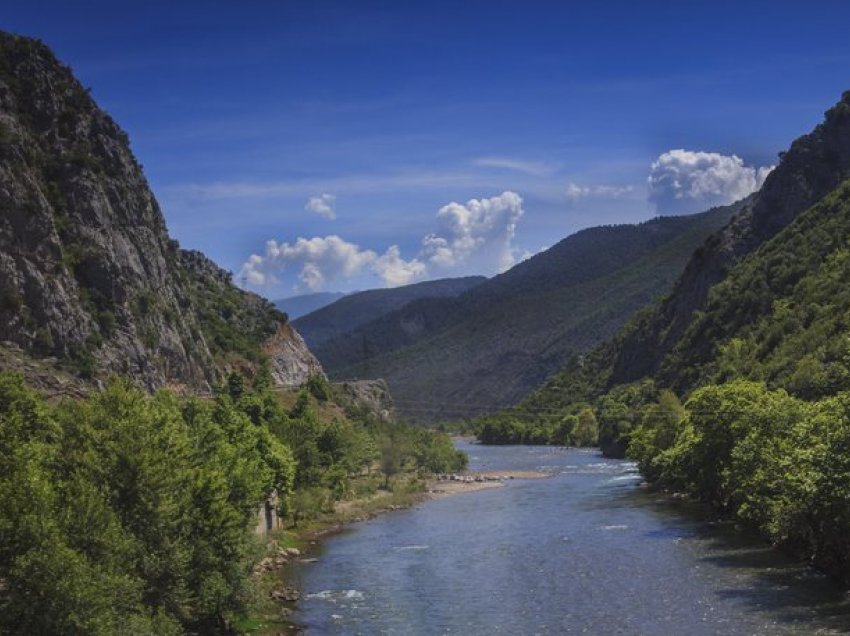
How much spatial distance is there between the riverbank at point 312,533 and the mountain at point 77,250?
39801 millimetres

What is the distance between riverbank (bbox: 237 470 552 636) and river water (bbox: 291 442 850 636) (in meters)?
1.54

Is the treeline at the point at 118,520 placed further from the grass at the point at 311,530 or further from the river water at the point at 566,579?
the river water at the point at 566,579

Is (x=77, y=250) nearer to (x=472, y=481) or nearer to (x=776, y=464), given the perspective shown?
(x=472, y=481)

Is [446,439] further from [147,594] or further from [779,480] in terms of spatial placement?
[147,594]

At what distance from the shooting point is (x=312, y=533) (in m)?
91.1

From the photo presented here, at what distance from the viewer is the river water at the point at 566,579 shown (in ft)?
165

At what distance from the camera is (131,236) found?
487 ft

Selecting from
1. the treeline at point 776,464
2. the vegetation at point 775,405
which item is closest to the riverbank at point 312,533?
the vegetation at point 775,405

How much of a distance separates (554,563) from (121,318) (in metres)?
86.3

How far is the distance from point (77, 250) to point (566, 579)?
95.9 meters

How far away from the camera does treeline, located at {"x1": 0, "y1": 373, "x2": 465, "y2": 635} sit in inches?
1304

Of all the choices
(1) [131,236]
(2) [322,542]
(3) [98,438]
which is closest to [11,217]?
(1) [131,236]

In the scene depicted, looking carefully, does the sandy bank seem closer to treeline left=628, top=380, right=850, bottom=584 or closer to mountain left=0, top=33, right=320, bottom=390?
treeline left=628, top=380, right=850, bottom=584

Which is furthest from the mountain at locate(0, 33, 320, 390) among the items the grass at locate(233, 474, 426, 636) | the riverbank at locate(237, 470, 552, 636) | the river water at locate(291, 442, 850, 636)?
the river water at locate(291, 442, 850, 636)
